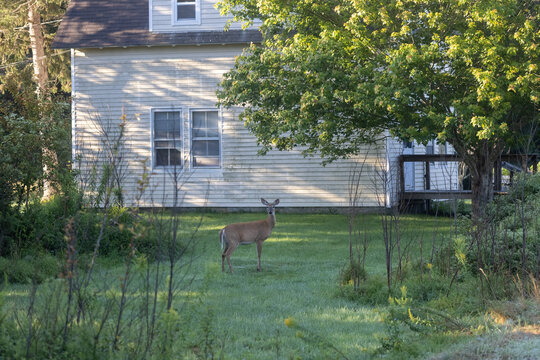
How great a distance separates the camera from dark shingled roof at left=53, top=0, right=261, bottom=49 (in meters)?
19.2

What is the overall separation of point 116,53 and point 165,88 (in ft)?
6.03

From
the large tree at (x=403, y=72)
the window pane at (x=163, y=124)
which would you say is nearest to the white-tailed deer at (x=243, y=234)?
the large tree at (x=403, y=72)

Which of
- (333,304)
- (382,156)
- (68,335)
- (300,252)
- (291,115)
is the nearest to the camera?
(68,335)

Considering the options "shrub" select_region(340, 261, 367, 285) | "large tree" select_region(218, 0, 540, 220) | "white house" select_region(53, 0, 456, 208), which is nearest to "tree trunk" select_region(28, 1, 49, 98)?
"white house" select_region(53, 0, 456, 208)

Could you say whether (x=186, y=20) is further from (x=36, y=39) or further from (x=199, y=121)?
(x=36, y=39)

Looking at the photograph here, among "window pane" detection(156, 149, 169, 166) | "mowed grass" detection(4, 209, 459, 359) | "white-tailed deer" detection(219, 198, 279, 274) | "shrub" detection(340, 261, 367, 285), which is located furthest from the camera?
"window pane" detection(156, 149, 169, 166)

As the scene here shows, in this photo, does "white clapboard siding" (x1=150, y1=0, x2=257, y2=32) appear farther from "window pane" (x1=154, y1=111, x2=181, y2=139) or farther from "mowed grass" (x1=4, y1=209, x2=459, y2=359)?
"mowed grass" (x1=4, y1=209, x2=459, y2=359)

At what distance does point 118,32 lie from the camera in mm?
19703

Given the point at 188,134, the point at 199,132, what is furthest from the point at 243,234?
the point at 199,132

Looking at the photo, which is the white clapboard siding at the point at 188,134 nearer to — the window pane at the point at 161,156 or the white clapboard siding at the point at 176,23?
the window pane at the point at 161,156

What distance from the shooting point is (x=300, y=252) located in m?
13.5

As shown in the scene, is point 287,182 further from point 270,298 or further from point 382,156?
point 270,298

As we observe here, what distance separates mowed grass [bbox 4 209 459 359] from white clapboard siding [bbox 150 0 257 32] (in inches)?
260

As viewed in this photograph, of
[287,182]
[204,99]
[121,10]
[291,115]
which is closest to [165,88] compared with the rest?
[204,99]
